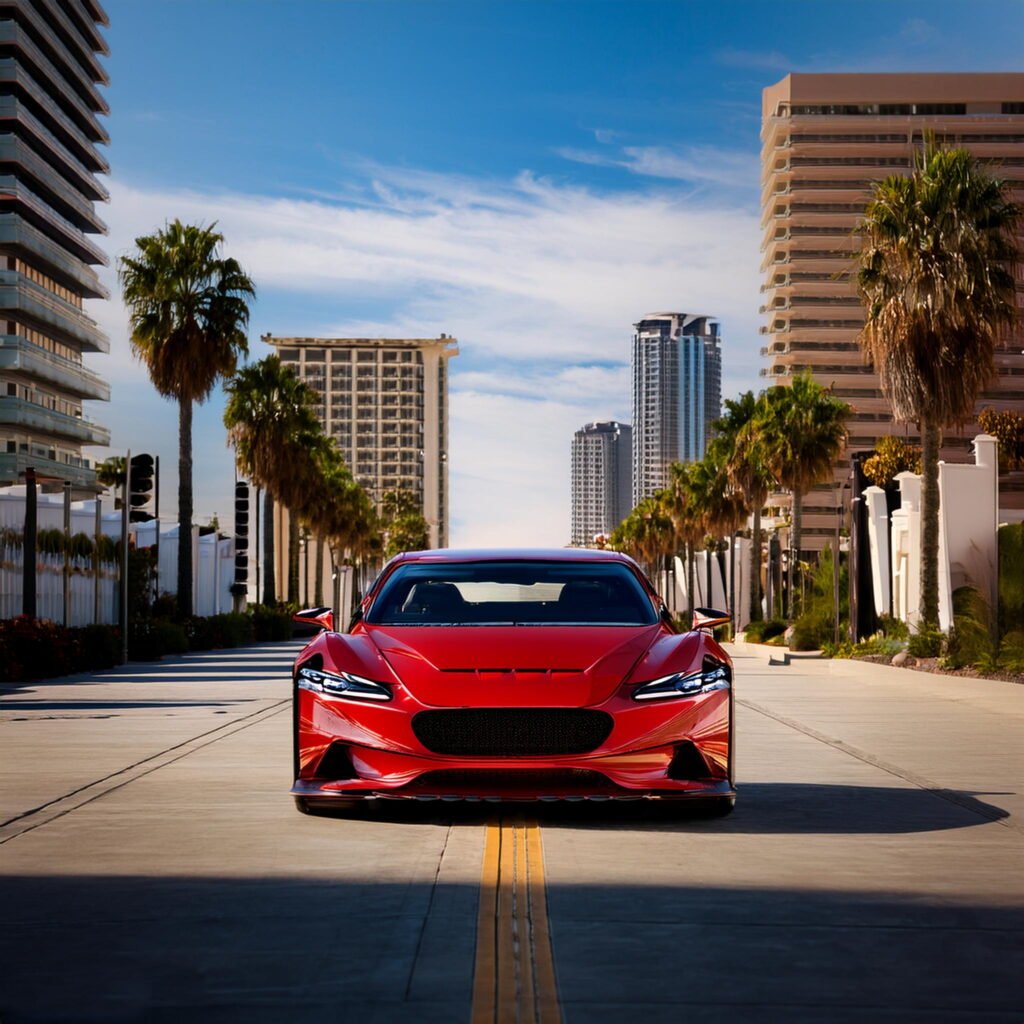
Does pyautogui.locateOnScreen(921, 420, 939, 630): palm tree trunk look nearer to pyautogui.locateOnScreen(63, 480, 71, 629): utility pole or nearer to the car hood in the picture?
pyautogui.locateOnScreen(63, 480, 71, 629): utility pole

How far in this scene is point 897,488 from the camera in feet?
167

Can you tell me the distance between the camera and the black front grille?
9188 millimetres

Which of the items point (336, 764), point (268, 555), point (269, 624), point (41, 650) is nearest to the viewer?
point (336, 764)

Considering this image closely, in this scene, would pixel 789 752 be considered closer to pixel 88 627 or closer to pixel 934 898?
pixel 934 898

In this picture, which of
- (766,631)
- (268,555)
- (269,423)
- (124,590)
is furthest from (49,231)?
(124,590)

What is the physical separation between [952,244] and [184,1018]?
32.3m

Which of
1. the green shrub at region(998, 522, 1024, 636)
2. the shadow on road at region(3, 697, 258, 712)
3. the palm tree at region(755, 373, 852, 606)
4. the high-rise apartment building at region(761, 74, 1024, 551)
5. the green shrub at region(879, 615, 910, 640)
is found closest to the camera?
the shadow on road at region(3, 697, 258, 712)

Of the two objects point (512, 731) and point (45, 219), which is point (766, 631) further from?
point (45, 219)

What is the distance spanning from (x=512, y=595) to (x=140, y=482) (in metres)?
25.3

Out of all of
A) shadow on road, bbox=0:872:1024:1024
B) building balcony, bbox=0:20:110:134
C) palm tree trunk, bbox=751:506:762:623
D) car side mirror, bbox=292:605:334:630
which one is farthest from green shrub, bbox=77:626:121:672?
building balcony, bbox=0:20:110:134

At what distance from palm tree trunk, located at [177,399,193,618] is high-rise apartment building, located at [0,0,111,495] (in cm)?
5864

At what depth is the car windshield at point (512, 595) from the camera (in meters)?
10.6

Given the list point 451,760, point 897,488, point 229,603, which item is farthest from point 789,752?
point 229,603

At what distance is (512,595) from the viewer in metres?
11.0
